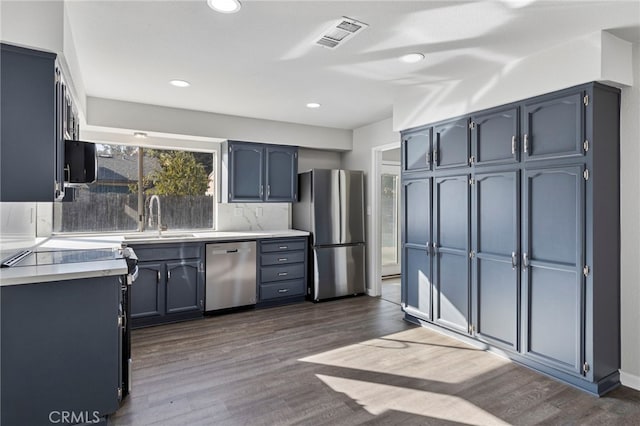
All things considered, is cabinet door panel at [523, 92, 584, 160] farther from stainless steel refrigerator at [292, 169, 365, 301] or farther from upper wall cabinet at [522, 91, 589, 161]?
stainless steel refrigerator at [292, 169, 365, 301]

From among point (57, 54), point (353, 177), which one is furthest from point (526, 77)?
point (57, 54)

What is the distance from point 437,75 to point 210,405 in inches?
123

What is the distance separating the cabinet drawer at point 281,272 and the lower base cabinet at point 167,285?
30.6 inches

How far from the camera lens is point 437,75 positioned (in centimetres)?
324

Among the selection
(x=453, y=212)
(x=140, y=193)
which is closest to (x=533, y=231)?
(x=453, y=212)

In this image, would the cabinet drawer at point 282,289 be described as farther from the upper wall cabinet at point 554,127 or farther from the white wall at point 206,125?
the upper wall cabinet at point 554,127

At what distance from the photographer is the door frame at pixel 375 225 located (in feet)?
16.6

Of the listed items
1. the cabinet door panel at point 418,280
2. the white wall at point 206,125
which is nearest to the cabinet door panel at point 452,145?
the cabinet door panel at point 418,280

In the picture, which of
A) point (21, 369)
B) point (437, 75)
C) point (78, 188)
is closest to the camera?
point (21, 369)

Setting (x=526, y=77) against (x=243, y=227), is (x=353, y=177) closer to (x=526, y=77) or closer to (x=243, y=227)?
(x=243, y=227)

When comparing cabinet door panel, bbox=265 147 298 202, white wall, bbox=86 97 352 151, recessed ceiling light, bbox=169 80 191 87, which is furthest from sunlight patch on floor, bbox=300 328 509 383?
white wall, bbox=86 97 352 151

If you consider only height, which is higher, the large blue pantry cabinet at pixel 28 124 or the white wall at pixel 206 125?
the white wall at pixel 206 125

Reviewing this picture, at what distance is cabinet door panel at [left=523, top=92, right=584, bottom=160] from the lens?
2.49m

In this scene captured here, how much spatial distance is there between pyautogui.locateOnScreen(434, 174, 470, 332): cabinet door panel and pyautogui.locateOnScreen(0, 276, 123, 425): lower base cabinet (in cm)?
275
